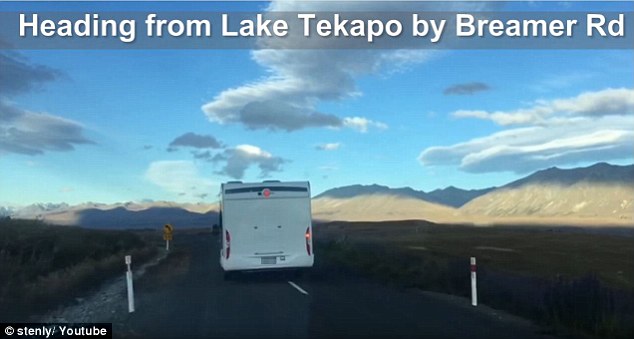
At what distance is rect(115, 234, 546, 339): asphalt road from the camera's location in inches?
502

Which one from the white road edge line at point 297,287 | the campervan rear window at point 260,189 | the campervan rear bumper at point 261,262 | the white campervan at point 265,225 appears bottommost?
the white road edge line at point 297,287

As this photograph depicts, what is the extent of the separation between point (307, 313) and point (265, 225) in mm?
7989

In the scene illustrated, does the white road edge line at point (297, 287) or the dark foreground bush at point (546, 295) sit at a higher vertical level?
the dark foreground bush at point (546, 295)

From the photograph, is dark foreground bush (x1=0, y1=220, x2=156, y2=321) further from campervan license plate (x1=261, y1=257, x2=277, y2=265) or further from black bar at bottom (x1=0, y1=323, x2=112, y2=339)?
campervan license plate (x1=261, y1=257, x2=277, y2=265)

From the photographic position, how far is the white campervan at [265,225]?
75.2 feet

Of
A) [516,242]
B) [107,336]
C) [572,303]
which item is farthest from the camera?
[516,242]

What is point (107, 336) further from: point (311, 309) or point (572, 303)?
point (572, 303)

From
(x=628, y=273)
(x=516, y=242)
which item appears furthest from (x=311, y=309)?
(x=516, y=242)

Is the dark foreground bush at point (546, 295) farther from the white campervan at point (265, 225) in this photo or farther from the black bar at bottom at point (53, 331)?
the black bar at bottom at point (53, 331)

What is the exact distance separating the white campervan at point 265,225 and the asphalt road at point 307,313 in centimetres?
76

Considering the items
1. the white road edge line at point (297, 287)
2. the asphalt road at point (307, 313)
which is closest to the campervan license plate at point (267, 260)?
the asphalt road at point (307, 313)

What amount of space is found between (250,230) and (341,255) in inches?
663

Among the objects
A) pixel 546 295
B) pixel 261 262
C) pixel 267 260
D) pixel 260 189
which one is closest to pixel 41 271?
pixel 261 262

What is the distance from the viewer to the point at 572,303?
14992 millimetres
